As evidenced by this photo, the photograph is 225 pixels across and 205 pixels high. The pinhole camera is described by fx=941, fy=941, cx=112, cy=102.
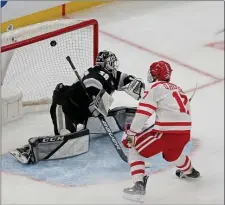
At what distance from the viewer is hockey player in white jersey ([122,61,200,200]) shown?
401cm

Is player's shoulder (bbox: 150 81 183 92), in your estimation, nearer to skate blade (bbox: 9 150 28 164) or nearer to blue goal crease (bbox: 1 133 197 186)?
blue goal crease (bbox: 1 133 197 186)

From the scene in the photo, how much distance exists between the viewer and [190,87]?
18.1ft

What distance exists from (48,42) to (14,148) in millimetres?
741

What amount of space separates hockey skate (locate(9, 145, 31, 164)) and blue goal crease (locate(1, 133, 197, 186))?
1.0 inches

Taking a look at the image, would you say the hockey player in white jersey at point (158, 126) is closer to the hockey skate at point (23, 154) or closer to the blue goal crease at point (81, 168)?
the blue goal crease at point (81, 168)

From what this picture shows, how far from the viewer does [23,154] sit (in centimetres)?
445

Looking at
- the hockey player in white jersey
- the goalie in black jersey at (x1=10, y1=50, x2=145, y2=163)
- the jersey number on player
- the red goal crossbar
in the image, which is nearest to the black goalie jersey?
the goalie in black jersey at (x1=10, y1=50, x2=145, y2=163)

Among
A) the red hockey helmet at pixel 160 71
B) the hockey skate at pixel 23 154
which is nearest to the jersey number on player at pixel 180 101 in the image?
the red hockey helmet at pixel 160 71

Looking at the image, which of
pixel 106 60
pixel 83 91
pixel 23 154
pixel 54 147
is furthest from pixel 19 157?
pixel 106 60

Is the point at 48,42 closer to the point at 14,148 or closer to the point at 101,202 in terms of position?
the point at 14,148

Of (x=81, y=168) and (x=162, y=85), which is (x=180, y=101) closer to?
(x=162, y=85)

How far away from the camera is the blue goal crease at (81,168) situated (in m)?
4.35

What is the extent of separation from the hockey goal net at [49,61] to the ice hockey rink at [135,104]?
16cm

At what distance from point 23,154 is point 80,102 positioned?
38 centimetres
